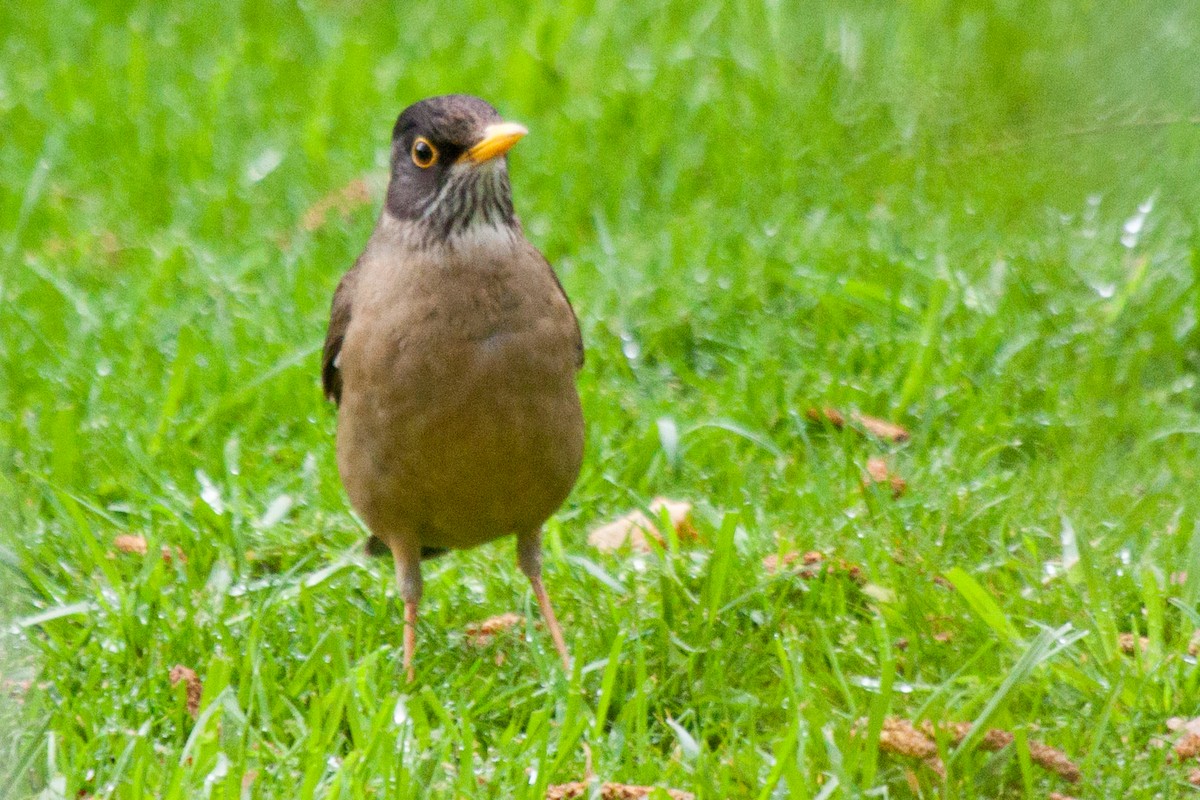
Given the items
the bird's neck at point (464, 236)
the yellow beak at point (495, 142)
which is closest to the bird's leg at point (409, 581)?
A: the bird's neck at point (464, 236)

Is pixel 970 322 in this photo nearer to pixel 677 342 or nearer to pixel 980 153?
pixel 677 342

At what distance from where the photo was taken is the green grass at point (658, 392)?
372 centimetres

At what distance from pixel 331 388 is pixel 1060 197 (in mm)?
3160

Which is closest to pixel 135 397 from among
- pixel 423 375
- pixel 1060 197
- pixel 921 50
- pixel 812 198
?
pixel 423 375

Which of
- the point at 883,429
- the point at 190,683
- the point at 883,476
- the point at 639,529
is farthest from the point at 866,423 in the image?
the point at 190,683

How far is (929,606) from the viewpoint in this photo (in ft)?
15.4

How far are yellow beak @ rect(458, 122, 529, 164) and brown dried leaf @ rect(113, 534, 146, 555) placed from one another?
5.60 feet

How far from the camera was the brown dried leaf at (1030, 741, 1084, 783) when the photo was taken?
381 centimetres

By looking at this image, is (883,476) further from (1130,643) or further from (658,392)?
(1130,643)

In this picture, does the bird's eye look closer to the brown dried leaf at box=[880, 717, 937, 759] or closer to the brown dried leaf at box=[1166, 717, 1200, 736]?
the brown dried leaf at box=[880, 717, 937, 759]

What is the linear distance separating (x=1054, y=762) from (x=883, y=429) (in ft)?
7.40

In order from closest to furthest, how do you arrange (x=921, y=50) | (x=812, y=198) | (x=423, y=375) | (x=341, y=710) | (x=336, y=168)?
(x=921, y=50)
(x=341, y=710)
(x=423, y=375)
(x=812, y=198)
(x=336, y=168)

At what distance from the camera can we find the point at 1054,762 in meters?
3.81

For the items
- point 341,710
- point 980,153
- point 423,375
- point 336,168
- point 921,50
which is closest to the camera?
point 980,153
